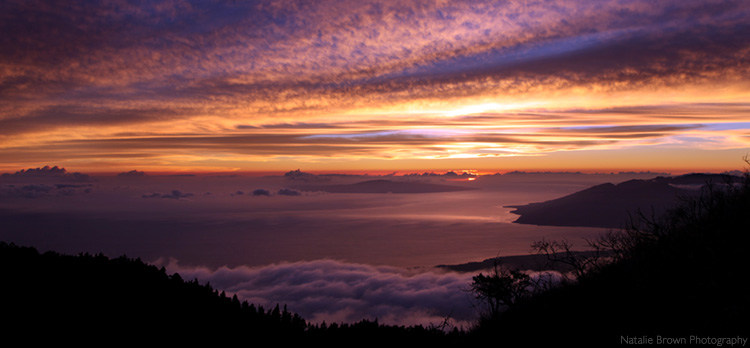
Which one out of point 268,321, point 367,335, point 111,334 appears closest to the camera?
point 367,335

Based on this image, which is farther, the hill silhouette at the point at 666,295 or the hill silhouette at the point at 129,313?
the hill silhouette at the point at 129,313

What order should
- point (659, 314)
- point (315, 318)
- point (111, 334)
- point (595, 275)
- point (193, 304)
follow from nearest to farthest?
point (659, 314) → point (595, 275) → point (111, 334) → point (193, 304) → point (315, 318)

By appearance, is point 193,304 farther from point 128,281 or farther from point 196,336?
point 196,336

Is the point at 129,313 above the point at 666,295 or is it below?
below

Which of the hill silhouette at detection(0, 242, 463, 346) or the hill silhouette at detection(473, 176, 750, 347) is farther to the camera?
the hill silhouette at detection(0, 242, 463, 346)

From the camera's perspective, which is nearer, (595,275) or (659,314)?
(659,314)

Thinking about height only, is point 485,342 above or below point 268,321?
above

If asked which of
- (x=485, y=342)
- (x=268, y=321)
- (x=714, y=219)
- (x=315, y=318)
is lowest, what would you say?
(x=315, y=318)

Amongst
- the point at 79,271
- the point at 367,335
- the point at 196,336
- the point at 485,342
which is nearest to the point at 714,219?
the point at 485,342

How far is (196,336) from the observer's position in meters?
37.5

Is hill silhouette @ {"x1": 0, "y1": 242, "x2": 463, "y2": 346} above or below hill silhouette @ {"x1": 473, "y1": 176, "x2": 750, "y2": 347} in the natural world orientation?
below

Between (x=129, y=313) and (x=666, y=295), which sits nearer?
(x=666, y=295)

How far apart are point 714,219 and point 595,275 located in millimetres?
4808

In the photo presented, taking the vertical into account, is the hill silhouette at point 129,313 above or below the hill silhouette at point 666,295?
below
